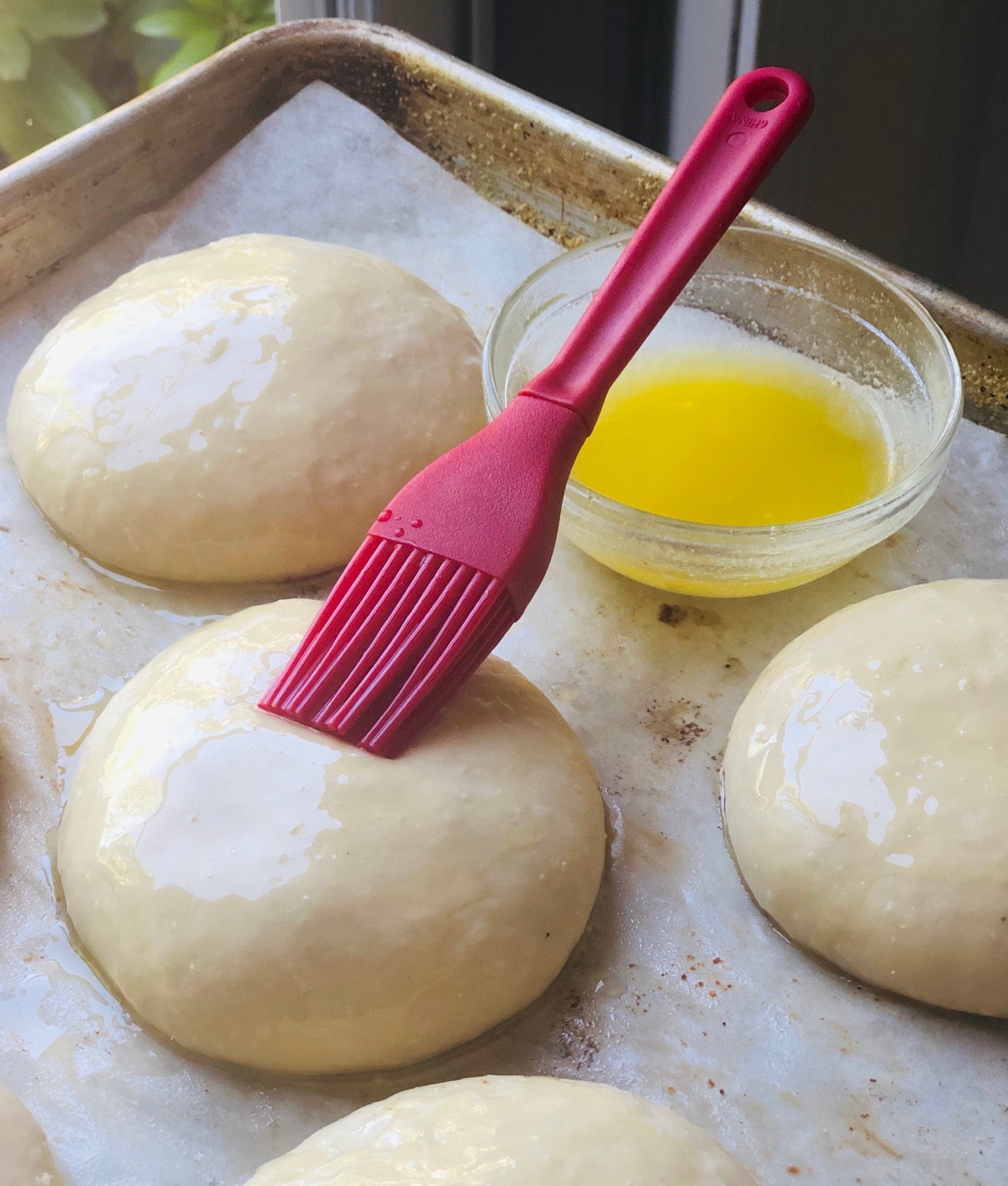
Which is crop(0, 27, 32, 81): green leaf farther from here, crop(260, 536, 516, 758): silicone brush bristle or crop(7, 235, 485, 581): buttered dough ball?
crop(260, 536, 516, 758): silicone brush bristle

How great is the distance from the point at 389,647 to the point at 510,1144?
0.38 metres

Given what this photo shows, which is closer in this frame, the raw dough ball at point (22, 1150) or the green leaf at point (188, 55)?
the raw dough ball at point (22, 1150)

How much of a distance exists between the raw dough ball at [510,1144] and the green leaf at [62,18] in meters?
1.47

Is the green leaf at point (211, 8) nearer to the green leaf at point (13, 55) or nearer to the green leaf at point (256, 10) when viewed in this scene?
the green leaf at point (256, 10)

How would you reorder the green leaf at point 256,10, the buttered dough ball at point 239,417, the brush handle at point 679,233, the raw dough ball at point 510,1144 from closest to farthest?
the raw dough ball at point 510,1144
the brush handle at point 679,233
the buttered dough ball at point 239,417
the green leaf at point 256,10

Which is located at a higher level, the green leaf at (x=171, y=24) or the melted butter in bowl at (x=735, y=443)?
the green leaf at (x=171, y=24)

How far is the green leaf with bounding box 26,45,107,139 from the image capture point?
1.69 metres

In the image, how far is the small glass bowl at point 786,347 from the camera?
1205 mm

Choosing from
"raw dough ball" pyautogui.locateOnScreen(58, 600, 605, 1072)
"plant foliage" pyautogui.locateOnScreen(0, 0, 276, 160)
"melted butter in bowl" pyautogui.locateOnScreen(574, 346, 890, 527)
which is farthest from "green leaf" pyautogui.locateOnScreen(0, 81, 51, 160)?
"raw dough ball" pyautogui.locateOnScreen(58, 600, 605, 1072)

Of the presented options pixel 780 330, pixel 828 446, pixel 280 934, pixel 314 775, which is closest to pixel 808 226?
pixel 780 330

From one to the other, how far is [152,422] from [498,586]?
1.56ft

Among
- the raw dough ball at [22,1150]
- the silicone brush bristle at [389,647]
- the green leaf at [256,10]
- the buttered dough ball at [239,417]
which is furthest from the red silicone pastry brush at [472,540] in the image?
the green leaf at [256,10]

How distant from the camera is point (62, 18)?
1681mm

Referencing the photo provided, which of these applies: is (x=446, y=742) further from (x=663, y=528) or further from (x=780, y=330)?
(x=780, y=330)
